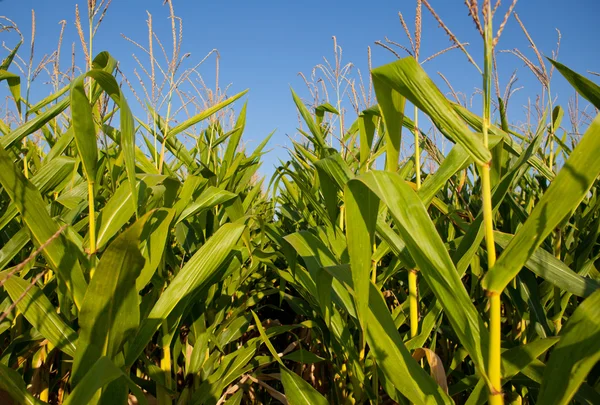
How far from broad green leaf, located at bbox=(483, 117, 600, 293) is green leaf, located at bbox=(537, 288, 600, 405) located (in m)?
0.14

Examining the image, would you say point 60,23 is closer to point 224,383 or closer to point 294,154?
point 294,154

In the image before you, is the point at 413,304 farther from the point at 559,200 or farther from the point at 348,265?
the point at 559,200

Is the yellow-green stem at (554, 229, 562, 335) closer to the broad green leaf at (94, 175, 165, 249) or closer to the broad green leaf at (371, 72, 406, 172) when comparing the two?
the broad green leaf at (371, 72, 406, 172)

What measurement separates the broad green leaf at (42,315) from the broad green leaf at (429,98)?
865mm

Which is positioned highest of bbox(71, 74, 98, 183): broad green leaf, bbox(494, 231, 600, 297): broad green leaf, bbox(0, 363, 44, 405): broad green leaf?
bbox(71, 74, 98, 183): broad green leaf

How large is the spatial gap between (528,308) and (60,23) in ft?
7.35

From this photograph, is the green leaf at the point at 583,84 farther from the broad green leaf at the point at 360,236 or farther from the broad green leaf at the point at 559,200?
the broad green leaf at the point at 360,236

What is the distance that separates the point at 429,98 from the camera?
73cm

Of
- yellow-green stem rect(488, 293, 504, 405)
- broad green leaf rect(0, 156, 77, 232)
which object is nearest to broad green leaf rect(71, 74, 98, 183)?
broad green leaf rect(0, 156, 77, 232)

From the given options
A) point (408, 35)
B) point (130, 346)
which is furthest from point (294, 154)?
point (130, 346)

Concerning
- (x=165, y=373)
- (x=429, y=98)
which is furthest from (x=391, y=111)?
(x=165, y=373)

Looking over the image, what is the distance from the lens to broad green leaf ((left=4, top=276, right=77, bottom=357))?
0.98m

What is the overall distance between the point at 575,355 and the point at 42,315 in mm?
1053

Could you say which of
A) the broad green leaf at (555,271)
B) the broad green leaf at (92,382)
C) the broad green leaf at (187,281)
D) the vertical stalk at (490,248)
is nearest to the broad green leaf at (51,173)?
the broad green leaf at (187,281)
